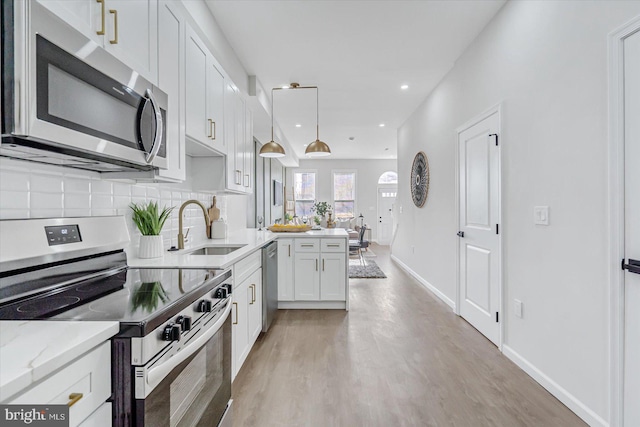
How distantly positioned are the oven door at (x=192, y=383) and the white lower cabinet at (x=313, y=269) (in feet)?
6.59

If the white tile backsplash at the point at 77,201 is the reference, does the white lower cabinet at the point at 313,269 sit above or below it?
below

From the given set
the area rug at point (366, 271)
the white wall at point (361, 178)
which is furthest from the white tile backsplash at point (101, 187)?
the white wall at point (361, 178)

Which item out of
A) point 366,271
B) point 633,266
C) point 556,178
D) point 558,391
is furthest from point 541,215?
point 366,271

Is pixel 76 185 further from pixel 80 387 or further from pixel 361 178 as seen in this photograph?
pixel 361 178

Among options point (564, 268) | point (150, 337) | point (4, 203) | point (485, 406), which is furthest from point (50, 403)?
point (564, 268)

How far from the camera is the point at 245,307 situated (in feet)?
7.68

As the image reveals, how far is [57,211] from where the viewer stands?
1.40 meters

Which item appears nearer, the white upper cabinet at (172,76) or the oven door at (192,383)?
the oven door at (192,383)

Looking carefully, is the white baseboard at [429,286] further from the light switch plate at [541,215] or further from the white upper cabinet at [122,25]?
the white upper cabinet at [122,25]

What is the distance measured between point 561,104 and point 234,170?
8.15 ft

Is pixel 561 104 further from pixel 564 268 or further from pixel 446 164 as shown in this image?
pixel 446 164

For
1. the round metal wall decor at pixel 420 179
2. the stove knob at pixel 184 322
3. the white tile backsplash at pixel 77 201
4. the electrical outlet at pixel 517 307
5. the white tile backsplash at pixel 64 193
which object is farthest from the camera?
the round metal wall decor at pixel 420 179

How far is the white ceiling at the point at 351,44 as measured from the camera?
8.81 feet

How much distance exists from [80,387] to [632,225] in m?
2.28
